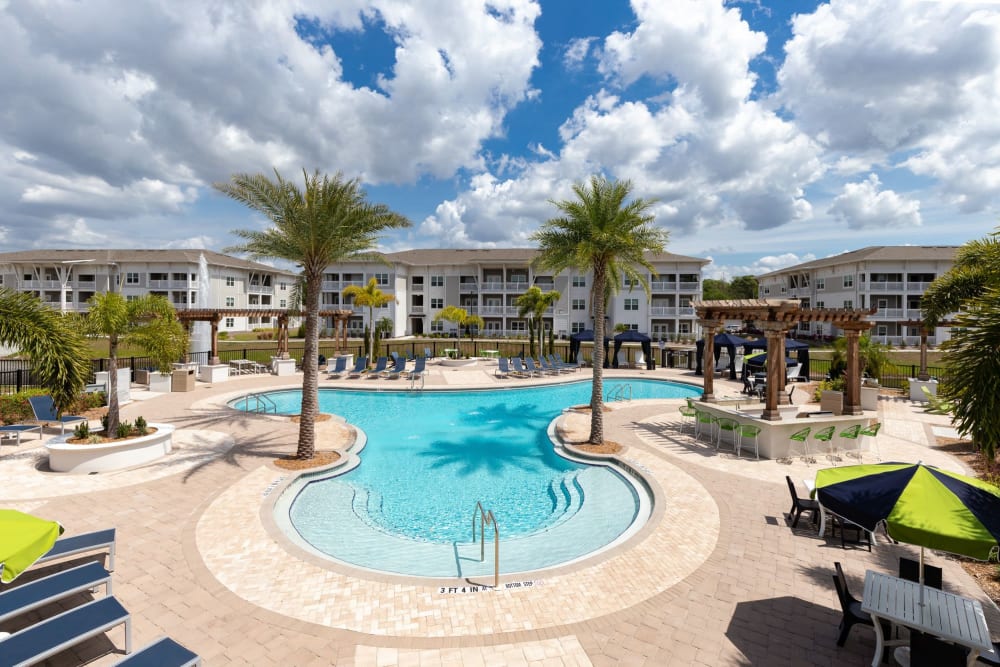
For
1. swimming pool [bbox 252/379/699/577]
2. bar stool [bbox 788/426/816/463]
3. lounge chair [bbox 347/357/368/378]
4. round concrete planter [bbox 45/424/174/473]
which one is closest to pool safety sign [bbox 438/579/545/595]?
swimming pool [bbox 252/379/699/577]

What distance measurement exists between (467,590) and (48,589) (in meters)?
4.92

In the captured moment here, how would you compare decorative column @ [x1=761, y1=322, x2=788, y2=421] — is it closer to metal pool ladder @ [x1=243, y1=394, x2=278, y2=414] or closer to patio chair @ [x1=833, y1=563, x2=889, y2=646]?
patio chair @ [x1=833, y1=563, x2=889, y2=646]

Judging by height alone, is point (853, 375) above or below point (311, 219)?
below

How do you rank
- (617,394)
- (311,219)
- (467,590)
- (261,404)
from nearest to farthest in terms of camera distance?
(467,590) → (311,219) → (261,404) → (617,394)

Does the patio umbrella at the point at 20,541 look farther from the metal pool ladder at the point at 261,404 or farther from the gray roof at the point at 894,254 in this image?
the gray roof at the point at 894,254

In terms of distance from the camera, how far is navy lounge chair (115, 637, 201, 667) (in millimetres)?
4176

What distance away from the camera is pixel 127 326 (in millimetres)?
12891

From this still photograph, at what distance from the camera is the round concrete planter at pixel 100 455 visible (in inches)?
419

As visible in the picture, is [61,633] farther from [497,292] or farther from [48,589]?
[497,292]

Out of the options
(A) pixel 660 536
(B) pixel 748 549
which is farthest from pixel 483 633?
(B) pixel 748 549

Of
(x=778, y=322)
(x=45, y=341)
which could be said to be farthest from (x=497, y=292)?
(x=45, y=341)

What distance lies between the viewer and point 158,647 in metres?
4.38

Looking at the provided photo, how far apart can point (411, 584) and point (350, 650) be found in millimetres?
1504

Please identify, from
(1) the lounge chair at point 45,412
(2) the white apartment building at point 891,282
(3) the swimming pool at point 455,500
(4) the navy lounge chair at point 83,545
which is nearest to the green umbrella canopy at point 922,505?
(3) the swimming pool at point 455,500
